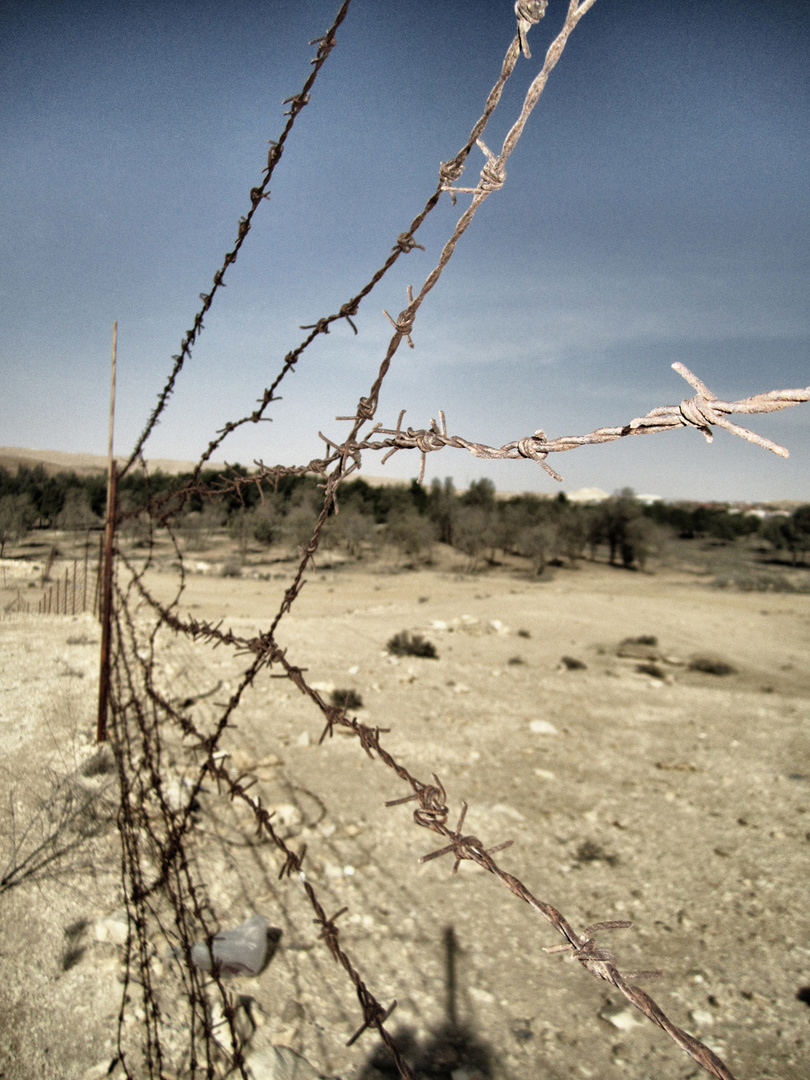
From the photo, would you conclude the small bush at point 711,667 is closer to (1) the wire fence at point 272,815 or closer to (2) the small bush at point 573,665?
(2) the small bush at point 573,665

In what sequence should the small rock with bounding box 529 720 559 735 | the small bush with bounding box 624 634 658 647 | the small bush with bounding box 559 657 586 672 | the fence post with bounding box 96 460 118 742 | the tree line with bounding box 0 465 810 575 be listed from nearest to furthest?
the fence post with bounding box 96 460 118 742
the small rock with bounding box 529 720 559 735
the small bush with bounding box 559 657 586 672
the small bush with bounding box 624 634 658 647
the tree line with bounding box 0 465 810 575

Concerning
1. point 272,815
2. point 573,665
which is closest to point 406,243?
point 272,815

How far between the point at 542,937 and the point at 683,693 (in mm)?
7011

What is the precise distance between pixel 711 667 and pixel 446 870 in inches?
369

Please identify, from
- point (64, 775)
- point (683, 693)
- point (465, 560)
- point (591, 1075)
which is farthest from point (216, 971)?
point (465, 560)

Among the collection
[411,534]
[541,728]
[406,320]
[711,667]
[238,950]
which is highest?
[406,320]

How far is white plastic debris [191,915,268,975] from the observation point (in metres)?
2.55

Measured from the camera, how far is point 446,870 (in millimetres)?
3869

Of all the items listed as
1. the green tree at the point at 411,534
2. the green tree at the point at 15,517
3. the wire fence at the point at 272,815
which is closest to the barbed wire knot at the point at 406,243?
the wire fence at the point at 272,815

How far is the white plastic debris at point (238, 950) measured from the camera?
2.55 m

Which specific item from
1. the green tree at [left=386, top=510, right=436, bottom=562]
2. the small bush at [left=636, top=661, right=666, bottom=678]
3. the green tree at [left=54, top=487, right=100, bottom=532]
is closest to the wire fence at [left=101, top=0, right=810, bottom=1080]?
the green tree at [left=54, top=487, right=100, bottom=532]

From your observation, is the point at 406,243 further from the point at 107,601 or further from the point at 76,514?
the point at 76,514

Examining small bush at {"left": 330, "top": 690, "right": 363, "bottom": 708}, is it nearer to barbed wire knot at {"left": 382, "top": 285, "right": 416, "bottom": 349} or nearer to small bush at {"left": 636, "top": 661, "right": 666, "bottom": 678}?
small bush at {"left": 636, "top": 661, "right": 666, "bottom": 678}

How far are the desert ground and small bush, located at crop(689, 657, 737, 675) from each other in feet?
7.39
